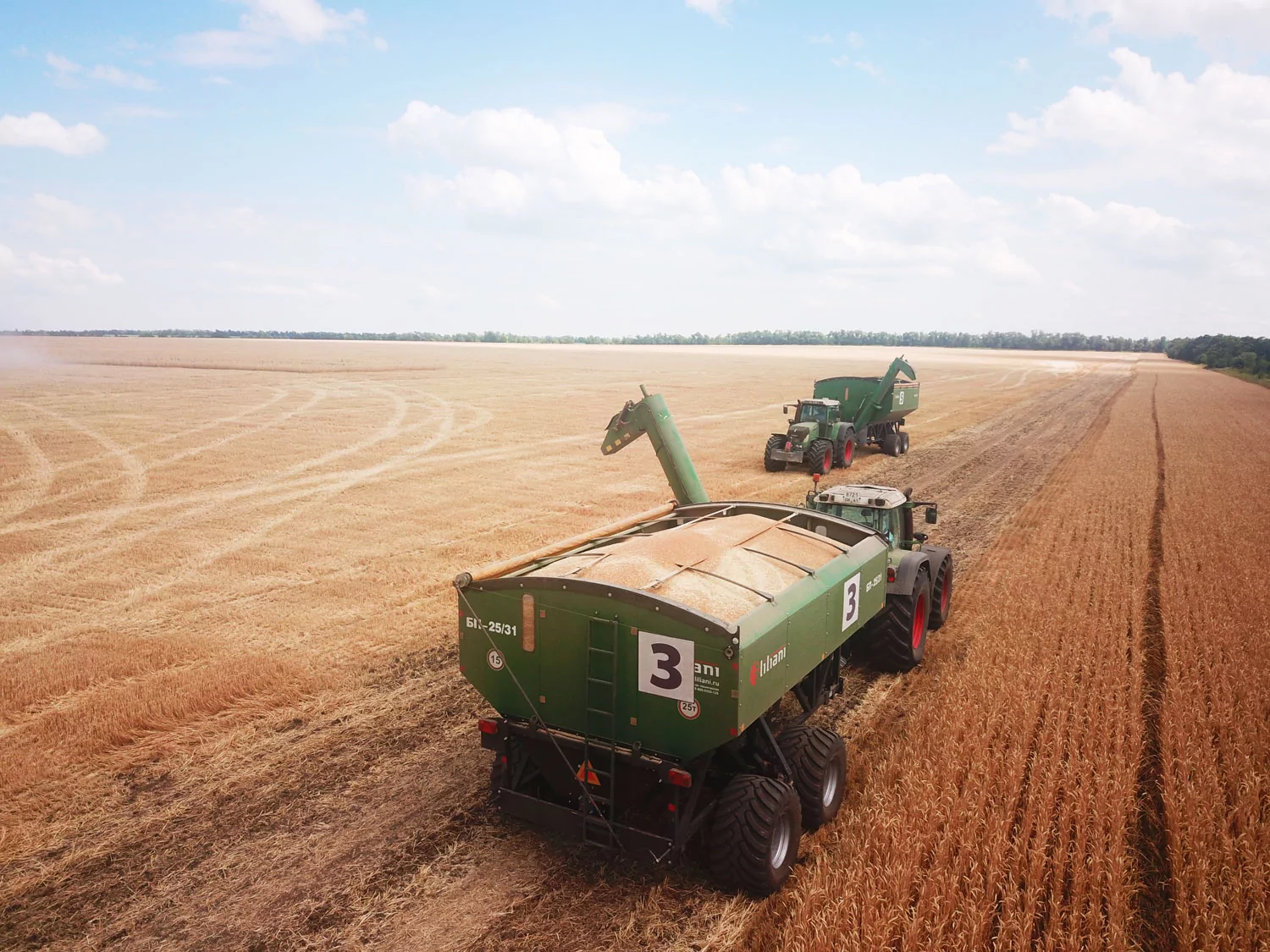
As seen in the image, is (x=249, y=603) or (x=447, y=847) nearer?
(x=447, y=847)

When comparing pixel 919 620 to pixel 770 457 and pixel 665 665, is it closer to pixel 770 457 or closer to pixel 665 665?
pixel 665 665

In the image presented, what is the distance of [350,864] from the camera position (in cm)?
650

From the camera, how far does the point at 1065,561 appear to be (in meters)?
15.0

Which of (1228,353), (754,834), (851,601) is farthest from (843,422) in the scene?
(1228,353)

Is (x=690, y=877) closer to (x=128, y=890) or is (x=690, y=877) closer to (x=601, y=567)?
(x=601, y=567)

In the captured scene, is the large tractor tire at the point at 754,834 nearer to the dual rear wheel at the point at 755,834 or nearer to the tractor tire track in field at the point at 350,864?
the dual rear wheel at the point at 755,834

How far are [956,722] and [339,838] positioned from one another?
19.7ft

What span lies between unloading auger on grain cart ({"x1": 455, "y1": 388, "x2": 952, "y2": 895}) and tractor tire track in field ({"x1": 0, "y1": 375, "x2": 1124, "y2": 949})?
0.41 metres

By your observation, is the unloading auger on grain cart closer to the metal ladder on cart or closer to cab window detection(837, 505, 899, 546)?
the metal ladder on cart

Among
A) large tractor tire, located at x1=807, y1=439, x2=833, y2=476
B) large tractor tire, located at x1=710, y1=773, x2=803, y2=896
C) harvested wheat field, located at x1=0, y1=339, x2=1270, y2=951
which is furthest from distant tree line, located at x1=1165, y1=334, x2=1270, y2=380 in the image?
large tractor tire, located at x1=710, y1=773, x2=803, y2=896

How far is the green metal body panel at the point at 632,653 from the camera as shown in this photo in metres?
5.75

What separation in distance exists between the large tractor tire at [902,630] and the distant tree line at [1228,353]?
291ft

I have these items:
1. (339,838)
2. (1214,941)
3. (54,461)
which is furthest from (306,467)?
(1214,941)

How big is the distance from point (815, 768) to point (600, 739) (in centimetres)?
183
